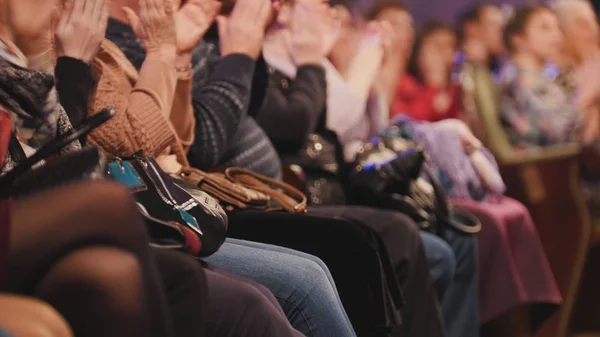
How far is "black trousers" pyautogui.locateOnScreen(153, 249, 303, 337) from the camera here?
1440 millimetres

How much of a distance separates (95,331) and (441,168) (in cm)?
242

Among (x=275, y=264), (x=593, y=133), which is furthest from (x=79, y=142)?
(x=593, y=133)

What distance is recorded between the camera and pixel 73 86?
181 cm

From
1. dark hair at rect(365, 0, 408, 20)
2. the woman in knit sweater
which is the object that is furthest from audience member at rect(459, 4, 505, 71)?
the woman in knit sweater

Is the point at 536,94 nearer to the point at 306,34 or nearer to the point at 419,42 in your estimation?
the point at 419,42

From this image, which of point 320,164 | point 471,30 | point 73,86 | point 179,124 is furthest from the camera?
point 471,30

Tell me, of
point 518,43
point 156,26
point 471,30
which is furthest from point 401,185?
point 471,30

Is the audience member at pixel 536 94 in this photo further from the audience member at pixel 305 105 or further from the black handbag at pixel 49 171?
the black handbag at pixel 49 171

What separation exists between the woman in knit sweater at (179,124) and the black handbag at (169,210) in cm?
6

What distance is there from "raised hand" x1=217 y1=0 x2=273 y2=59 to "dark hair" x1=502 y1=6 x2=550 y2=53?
2.73 metres

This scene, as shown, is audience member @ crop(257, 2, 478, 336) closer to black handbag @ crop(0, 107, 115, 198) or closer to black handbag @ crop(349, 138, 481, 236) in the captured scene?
black handbag @ crop(349, 138, 481, 236)

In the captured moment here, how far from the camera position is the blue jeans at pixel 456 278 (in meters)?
2.85

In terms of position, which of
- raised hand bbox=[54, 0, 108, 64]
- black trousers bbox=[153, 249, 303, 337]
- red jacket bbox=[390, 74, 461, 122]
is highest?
raised hand bbox=[54, 0, 108, 64]

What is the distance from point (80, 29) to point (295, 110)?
1088 millimetres
